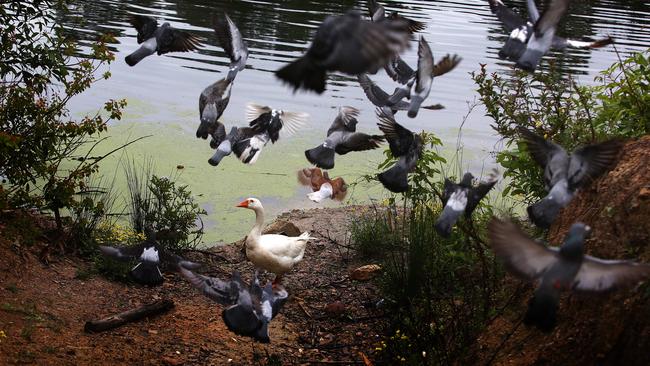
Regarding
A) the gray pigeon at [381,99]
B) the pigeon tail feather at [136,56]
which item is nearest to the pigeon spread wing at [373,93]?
the gray pigeon at [381,99]

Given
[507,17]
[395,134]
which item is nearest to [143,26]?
[395,134]

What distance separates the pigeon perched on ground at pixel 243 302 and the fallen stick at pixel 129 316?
0.81 m

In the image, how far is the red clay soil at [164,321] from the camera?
3.89 meters

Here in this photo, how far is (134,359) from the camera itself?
3934 mm

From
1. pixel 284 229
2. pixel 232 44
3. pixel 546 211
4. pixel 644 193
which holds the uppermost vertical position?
pixel 232 44

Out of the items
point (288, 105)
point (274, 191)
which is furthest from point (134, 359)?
point (288, 105)

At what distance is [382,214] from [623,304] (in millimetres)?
3135

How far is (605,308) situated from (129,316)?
256 centimetres

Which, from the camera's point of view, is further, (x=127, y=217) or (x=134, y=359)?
(x=127, y=217)

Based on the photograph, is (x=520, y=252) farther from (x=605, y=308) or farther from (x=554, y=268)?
(x=605, y=308)

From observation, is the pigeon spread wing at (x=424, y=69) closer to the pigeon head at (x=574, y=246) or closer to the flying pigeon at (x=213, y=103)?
the pigeon head at (x=574, y=246)

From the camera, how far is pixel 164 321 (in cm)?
444

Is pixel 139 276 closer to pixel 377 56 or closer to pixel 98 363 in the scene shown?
pixel 98 363

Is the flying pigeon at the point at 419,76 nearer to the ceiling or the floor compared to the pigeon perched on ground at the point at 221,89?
nearer to the ceiling
